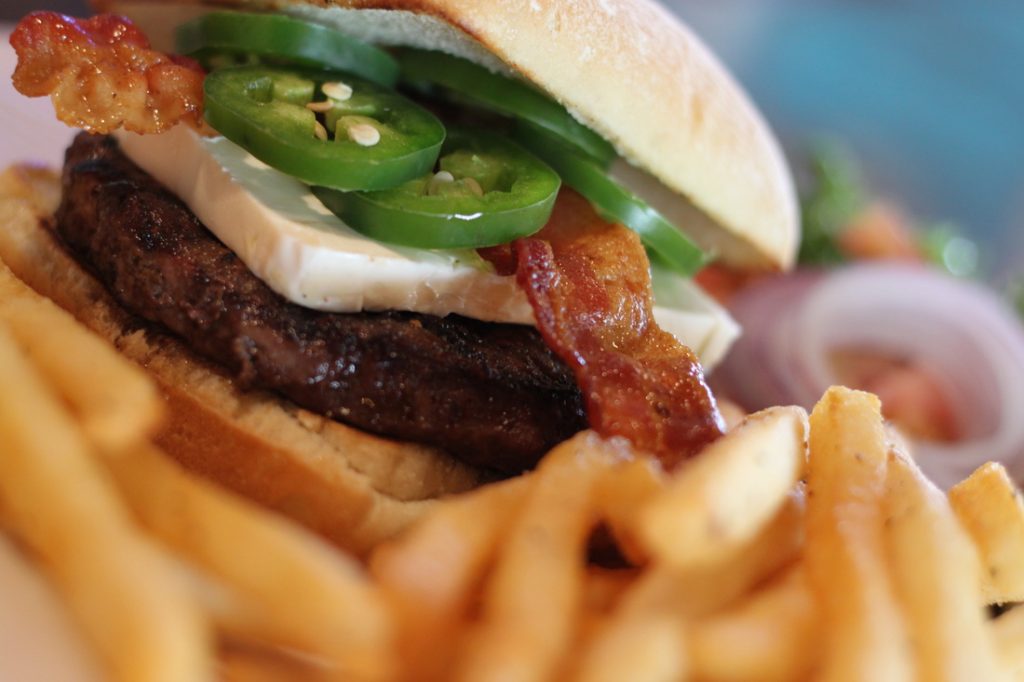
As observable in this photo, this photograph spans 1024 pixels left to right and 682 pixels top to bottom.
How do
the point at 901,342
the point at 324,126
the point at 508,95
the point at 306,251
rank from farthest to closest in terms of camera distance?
the point at 901,342 < the point at 508,95 < the point at 324,126 < the point at 306,251

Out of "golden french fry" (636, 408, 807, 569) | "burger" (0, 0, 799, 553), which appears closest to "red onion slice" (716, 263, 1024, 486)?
"burger" (0, 0, 799, 553)

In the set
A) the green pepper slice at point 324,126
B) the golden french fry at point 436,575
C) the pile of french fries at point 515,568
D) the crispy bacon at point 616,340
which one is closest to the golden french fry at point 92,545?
the pile of french fries at point 515,568

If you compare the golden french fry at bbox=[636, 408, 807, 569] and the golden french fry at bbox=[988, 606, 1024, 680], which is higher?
the golden french fry at bbox=[636, 408, 807, 569]

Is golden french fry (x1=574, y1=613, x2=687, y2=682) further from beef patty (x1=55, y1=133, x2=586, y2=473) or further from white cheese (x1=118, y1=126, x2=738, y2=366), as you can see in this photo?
white cheese (x1=118, y1=126, x2=738, y2=366)

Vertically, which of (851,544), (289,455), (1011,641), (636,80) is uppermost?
(636,80)

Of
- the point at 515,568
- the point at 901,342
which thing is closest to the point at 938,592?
the point at 515,568

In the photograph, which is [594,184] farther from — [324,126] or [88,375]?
[88,375]

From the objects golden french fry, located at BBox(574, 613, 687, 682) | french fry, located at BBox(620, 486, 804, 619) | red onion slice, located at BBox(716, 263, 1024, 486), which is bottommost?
red onion slice, located at BBox(716, 263, 1024, 486)
